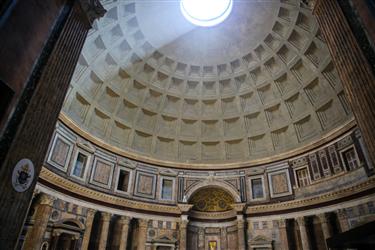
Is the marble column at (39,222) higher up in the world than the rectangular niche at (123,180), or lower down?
lower down

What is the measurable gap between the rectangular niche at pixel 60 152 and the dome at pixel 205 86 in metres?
1.35

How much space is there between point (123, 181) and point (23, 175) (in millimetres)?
13784

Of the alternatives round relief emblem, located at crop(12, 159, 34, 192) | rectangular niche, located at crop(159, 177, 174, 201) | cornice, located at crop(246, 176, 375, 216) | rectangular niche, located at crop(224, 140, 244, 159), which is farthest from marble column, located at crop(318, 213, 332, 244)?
round relief emblem, located at crop(12, 159, 34, 192)

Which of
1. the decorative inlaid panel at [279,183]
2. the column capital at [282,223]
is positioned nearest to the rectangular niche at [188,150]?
the decorative inlaid panel at [279,183]

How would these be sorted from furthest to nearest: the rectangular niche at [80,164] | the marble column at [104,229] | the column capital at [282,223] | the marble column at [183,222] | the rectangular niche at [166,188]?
the rectangular niche at [166,188], the marble column at [183,222], the column capital at [282,223], the rectangular niche at [80,164], the marble column at [104,229]

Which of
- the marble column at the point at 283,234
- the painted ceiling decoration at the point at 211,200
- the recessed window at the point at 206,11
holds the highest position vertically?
the recessed window at the point at 206,11

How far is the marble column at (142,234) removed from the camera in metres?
17.5

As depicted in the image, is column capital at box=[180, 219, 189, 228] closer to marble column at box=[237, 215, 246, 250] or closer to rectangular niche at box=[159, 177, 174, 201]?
rectangular niche at box=[159, 177, 174, 201]

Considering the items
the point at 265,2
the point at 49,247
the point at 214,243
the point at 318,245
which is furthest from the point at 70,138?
the point at 318,245

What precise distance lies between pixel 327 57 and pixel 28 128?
18022mm

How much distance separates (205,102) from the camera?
904 inches

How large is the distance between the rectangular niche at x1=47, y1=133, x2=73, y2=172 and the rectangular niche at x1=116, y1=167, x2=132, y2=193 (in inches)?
168

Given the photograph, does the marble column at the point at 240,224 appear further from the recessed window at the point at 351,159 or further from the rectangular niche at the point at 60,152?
the rectangular niche at the point at 60,152

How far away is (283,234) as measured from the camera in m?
17.0
